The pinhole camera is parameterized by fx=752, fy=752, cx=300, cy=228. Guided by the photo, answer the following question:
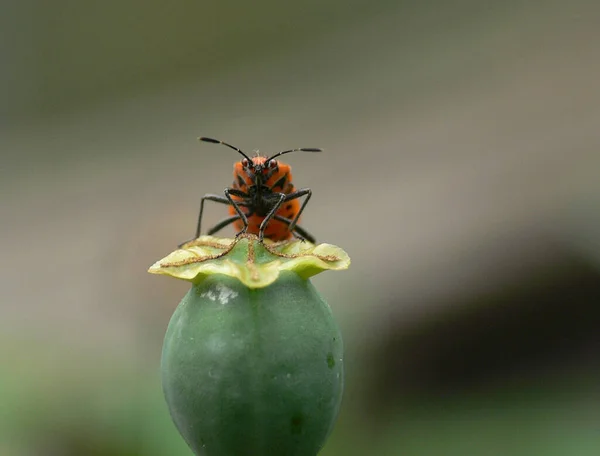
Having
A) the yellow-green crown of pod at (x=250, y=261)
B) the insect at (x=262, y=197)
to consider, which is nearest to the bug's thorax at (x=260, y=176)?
the insect at (x=262, y=197)

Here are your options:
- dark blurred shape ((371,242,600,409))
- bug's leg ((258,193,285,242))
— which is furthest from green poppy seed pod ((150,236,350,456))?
dark blurred shape ((371,242,600,409))

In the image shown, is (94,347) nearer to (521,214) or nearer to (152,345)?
(152,345)

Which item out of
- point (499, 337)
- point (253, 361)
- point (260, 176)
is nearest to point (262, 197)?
point (260, 176)

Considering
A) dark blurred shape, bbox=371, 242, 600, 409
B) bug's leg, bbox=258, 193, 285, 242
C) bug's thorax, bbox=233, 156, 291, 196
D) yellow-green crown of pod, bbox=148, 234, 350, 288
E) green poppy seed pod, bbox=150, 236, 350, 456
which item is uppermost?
bug's thorax, bbox=233, 156, 291, 196

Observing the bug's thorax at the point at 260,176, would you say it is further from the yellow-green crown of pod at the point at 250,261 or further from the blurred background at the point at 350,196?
the blurred background at the point at 350,196

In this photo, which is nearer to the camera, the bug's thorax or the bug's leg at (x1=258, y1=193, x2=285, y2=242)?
the bug's leg at (x1=258, y1=193, x2=285, y2=242)

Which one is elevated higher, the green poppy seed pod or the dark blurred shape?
the green poppy seed pod

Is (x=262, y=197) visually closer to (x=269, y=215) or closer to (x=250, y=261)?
(x=269, y=215)

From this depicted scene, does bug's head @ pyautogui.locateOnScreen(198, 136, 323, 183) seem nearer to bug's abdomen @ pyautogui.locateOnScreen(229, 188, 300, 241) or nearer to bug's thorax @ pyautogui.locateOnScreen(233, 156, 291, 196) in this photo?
bug's thorax @ pyautogui.locateOnScreen(233, 156, 291, 196)
